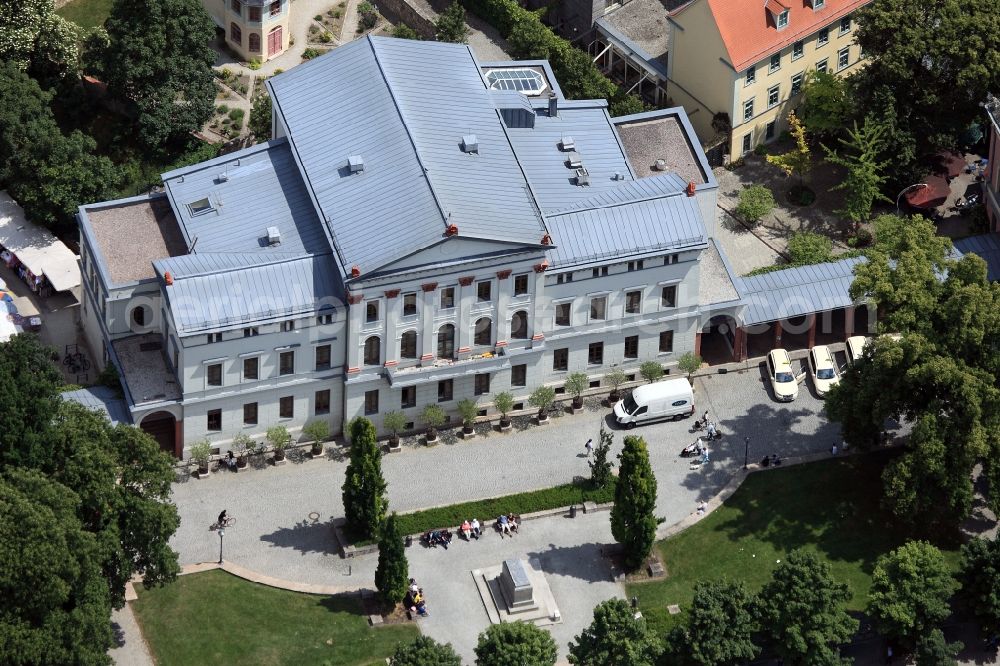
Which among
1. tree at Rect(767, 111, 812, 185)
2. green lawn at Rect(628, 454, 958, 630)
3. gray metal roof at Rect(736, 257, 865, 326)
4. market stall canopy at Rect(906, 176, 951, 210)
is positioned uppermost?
tree at Rect(767, 111, 812, 185)

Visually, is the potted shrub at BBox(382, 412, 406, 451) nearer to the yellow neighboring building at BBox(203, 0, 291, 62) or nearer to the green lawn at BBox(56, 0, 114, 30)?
the yellow neighboring building at BBox(203, 0, 291, 62)

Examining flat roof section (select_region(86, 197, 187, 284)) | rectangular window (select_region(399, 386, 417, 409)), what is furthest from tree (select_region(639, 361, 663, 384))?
flat roof section (select_region(86, 197, 187, 284))

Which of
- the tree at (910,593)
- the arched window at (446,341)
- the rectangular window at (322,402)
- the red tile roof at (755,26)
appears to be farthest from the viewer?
the red tile roof at (755,26)

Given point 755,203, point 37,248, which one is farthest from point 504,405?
point 37,248

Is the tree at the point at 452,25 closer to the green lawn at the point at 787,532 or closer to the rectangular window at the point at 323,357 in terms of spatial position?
the rectangular window at the point at 323,357


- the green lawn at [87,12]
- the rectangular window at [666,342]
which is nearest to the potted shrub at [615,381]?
the rectangular window at [666,342]

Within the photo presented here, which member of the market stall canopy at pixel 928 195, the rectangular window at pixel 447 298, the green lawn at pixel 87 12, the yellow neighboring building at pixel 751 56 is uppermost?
the green lawn at pixel 87 12

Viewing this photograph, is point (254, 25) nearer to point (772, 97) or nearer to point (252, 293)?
point (252, 293)
